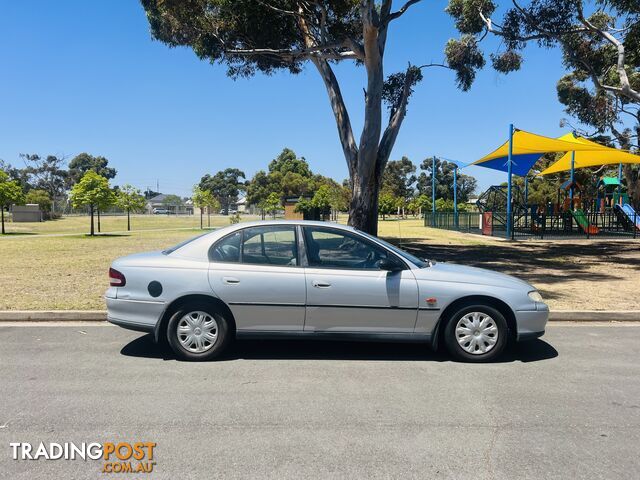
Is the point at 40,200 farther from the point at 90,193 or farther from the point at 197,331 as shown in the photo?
the point at 197,331

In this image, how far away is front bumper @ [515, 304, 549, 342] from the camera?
5367 millimetres

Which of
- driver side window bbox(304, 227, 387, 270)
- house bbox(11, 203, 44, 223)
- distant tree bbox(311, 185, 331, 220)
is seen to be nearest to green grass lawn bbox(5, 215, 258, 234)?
house bbox(11, 203, 44, 223)

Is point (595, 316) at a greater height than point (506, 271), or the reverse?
point (506, 271)

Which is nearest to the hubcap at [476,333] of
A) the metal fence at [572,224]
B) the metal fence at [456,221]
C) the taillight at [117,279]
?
the taillight at [117,279]

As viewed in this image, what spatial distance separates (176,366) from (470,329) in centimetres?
310

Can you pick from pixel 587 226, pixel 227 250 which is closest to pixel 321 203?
pixel 587 226

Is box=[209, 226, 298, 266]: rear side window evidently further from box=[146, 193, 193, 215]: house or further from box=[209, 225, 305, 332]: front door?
box=[146, 193, 193, 215]: house

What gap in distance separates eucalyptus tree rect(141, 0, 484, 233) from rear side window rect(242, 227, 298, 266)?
9633mm

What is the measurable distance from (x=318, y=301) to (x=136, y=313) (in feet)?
6.41

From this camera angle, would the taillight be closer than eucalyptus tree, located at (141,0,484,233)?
Yes

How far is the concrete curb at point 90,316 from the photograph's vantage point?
7344mm

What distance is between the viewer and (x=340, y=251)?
219 inches

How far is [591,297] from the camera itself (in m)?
8.95

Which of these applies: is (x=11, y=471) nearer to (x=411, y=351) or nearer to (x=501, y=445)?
(x=501, y=445)
